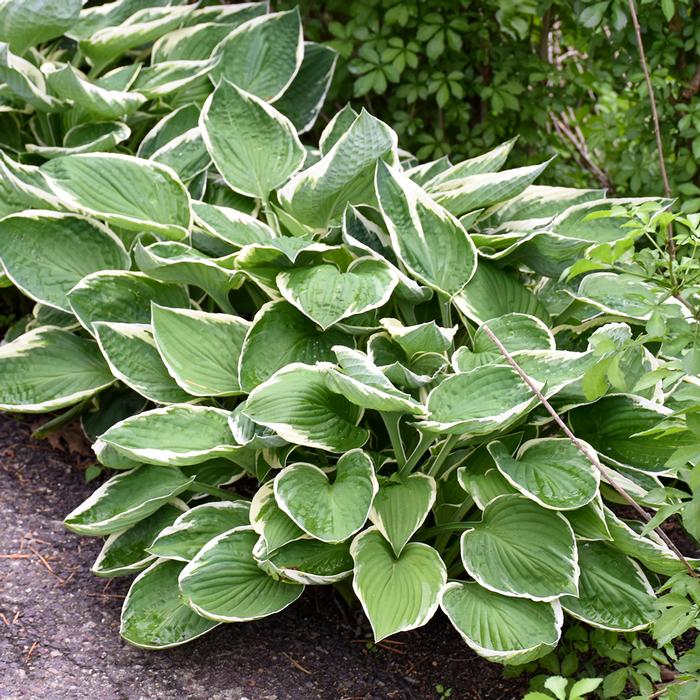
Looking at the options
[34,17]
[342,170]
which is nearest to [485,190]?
[342,170]

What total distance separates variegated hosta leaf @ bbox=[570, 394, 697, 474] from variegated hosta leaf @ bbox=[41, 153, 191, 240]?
1.13m

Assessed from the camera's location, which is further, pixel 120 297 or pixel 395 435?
pixel 120 297

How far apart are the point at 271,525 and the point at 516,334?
72 centimetres

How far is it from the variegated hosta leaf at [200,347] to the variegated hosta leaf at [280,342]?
0.23 ft

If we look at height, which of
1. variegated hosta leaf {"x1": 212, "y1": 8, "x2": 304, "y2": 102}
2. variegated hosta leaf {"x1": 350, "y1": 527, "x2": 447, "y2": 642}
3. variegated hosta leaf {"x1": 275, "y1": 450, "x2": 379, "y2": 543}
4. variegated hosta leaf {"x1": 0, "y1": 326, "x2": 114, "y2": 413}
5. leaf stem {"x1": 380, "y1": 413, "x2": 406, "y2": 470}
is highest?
variegated hosta leaf {"x1": 212, "y1": 8, "x2": 304, "y2": 102}

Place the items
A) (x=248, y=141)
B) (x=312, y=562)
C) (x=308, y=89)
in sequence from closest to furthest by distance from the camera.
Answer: (x=312, y=562) → (x=248, y=141) → (x=308, y=89)

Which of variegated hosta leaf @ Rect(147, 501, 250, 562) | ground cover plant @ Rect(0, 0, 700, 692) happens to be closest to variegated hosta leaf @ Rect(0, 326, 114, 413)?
ground cover plant @ Rect(0, 0, 700, 692)

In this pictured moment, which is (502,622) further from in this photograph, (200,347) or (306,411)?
(200,347)

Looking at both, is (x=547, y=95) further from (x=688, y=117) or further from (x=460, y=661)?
(x=460, y=661)

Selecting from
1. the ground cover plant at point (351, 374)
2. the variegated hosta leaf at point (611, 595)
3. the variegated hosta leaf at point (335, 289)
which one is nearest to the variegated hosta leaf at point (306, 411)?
the ground cover plant at point (351, 374)

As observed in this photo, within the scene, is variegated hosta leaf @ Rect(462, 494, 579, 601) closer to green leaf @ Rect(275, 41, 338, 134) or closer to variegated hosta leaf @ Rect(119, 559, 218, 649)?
variegated hosta leaf @ Rect(119, 559, 218, 649)

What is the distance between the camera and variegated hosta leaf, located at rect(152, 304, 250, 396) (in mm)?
2295

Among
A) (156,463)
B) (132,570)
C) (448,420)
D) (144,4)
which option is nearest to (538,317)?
(448,420)

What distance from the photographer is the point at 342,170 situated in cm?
244
